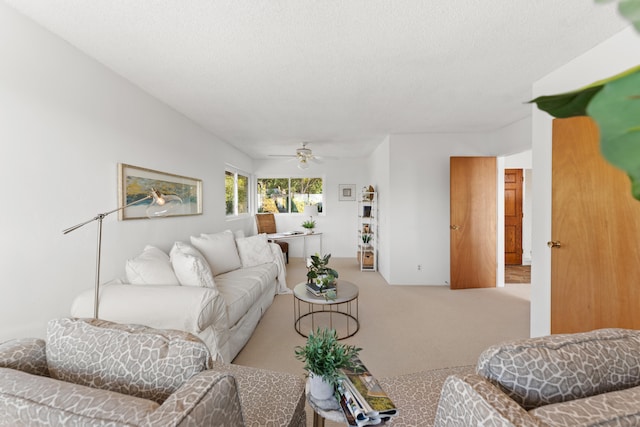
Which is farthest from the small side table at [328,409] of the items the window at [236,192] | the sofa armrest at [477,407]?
the window at [236,192]

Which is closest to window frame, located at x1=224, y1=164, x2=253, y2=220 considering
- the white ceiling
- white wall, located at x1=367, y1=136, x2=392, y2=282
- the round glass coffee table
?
the white ceiling

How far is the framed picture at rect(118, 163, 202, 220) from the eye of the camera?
7.77ft

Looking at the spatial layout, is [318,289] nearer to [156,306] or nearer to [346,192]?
[156,306]

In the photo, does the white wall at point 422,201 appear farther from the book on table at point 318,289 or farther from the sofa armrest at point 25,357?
the sofa armrest at point 25,357

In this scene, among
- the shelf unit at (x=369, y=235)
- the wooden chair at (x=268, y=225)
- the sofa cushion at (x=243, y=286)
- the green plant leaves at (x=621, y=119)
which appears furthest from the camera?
the wooden chair at (x=268, y=225)

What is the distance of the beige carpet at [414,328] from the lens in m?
2.37

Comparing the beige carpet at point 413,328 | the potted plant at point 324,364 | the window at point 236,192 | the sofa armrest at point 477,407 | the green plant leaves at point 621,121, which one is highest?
the window at point 236,192

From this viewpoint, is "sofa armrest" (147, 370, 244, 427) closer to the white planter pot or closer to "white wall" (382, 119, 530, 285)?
the white planter pot

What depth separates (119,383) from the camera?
0.92 meters

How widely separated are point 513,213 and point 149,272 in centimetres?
622

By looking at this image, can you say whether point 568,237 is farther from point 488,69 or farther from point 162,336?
point 162,336

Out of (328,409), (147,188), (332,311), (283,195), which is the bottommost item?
(332,311)

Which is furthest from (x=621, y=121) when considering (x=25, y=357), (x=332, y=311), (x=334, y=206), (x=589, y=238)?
(x=334, y=206)

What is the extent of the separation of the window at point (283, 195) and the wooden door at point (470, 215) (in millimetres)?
3265
